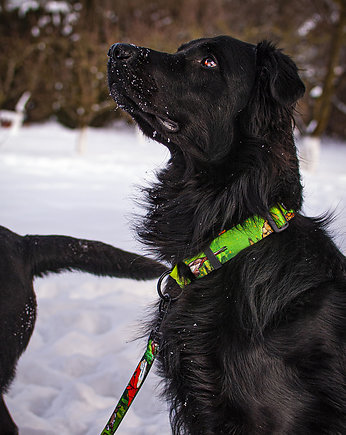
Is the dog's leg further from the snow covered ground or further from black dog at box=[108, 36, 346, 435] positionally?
black dog at box=[108, 36, 346, 435]

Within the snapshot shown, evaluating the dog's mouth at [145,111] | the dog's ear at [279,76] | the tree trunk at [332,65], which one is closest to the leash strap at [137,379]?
the dog's mouth at [145,111]

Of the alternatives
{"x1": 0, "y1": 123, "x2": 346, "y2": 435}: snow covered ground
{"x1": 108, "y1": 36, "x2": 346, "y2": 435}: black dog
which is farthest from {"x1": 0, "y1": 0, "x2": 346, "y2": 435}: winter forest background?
{"x1": 108, "y1": 36, "x2": 346, "y2": 435}: black dog

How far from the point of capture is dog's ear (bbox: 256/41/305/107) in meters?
1.77

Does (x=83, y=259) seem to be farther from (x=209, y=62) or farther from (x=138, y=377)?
(x=209, y=62)

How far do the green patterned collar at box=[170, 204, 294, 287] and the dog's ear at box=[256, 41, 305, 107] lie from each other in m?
0.47

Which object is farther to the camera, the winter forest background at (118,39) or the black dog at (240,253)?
the winter forest background at (118,39)

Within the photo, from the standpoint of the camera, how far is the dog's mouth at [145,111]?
1.93 m

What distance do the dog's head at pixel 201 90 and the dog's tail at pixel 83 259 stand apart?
70cm

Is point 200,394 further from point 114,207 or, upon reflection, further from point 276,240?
point 114,207

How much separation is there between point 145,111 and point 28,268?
982 mm

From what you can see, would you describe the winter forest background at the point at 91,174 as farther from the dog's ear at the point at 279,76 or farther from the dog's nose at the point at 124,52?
the dog's nose at the point at 124,52

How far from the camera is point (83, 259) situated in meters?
2.25

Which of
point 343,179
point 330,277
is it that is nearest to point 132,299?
point 330,277

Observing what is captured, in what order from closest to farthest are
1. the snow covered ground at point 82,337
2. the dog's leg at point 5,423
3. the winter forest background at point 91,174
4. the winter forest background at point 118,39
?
the dog's leg at point 5,423, the snow covered ground at point 82,337, the winter forest background at point 91,174, the winter forest background at point 118,39
